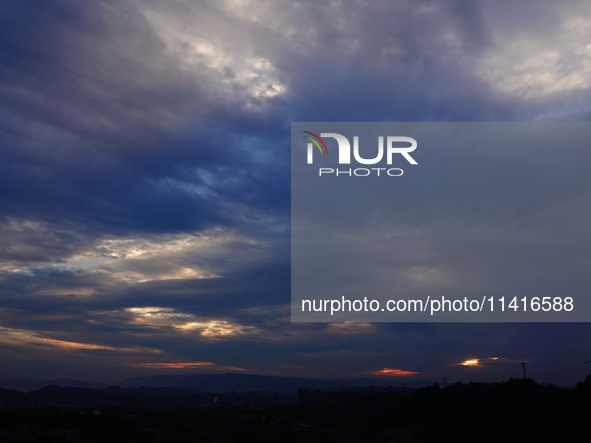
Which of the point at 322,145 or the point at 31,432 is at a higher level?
the point at 322,145

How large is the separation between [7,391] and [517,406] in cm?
9544

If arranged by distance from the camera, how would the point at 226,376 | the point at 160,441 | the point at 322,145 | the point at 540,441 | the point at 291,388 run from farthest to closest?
the point at 226,376 → the point at 291,388 → the point at 160,441 → the point at 322,145 → the point at 540,441

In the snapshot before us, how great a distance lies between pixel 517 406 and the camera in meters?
52.5

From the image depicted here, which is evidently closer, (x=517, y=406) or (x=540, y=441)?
(x=540, y=441)

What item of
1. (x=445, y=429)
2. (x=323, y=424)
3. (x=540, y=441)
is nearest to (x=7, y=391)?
(x=323, y=424)

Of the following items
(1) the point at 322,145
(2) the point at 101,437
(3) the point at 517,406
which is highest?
(1) the point at 322,145

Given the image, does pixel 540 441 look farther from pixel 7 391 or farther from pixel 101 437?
pixel 7 391

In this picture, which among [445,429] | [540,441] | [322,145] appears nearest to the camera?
[540,441]

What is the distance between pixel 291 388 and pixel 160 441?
423 feet

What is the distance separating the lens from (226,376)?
192 metres

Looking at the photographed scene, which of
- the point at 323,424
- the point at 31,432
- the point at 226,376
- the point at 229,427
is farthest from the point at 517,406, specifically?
the point at 226,376

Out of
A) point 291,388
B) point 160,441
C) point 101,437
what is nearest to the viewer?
point 160,441

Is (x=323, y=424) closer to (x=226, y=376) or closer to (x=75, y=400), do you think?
(x=75, y=400)

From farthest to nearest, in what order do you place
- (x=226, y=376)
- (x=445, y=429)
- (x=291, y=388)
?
(x=226, y=376) < (x=291, y=388) < (x=445, y=429)
